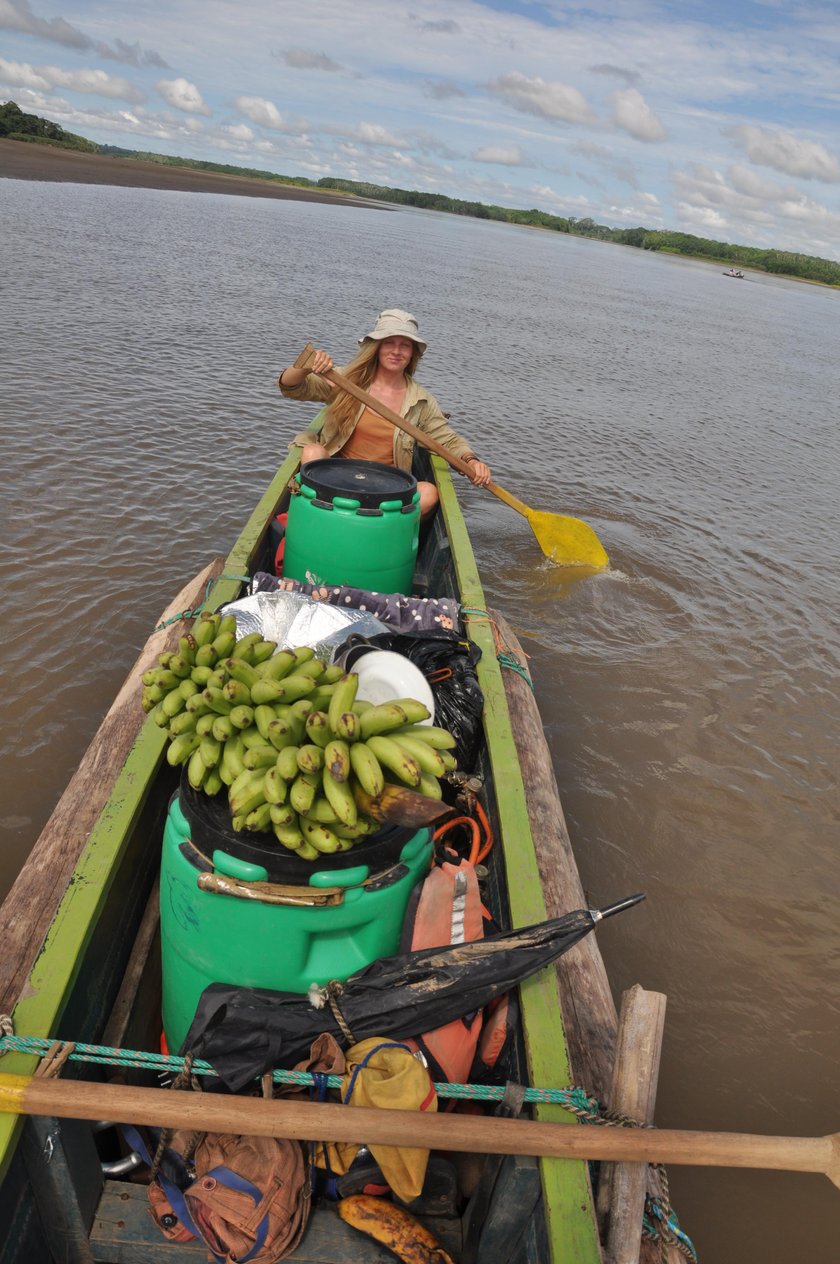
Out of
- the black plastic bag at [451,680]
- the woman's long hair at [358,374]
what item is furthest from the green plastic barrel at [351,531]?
the woman's long hair at [358,374]

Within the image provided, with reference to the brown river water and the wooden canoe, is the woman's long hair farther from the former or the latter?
the wooden canoe

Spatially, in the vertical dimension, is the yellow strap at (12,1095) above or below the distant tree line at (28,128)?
below

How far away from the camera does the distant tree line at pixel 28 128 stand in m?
45.5

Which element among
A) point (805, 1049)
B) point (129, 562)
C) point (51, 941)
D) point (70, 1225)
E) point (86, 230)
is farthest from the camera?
point (86, 230)

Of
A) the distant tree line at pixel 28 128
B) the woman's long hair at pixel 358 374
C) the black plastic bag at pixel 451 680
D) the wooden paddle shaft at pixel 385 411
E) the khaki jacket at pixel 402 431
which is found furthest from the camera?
the distant tree line at pixel 28 128

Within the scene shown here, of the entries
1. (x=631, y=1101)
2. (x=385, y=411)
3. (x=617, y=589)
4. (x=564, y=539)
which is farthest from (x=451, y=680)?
(x=617, y=589)

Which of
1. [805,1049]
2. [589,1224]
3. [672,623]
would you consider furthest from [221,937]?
[672,623]

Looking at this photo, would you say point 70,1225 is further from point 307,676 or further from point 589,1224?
point 307,676

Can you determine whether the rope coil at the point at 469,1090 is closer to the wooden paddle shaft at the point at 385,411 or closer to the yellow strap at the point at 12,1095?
the yellow strap at the point at 12,1095

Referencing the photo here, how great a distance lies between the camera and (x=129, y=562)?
643cm

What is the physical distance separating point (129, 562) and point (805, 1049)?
5.71m

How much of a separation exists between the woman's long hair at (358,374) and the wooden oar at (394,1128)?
4.62m

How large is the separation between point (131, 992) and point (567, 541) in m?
5.97

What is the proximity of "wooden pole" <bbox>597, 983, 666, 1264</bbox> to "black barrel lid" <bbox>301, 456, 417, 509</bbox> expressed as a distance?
2.78 metres
